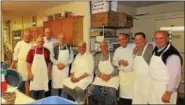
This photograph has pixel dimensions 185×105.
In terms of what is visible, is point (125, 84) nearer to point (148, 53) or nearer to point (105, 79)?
point (105, 79)

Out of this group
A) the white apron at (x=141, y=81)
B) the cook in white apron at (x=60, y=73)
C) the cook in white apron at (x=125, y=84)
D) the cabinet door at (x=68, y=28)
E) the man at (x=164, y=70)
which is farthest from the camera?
the cabinet door at (x=68, y=28)

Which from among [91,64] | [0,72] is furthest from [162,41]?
[0,72]

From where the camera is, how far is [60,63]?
89cm

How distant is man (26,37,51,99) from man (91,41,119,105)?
0.75 feet

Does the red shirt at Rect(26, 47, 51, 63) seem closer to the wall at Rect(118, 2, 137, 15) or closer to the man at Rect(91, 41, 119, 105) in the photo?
the man at Rect(91, 41, 119, 105)

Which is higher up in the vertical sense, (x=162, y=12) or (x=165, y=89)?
(x=162, y=12)

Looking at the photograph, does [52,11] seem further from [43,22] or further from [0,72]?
[0,72]

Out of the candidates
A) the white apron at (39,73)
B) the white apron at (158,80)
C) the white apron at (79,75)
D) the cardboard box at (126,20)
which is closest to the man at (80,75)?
the white apron at (79,75)

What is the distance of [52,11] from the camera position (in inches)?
36.7

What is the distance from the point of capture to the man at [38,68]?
84 centimetres

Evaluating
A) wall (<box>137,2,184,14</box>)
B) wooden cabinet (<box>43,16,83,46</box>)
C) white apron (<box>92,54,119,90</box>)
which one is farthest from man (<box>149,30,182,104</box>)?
wooden cabinet (<box>43,16,83,46</box>)

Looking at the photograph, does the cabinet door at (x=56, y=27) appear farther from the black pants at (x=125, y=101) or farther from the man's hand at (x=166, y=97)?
the man's hand at (x=166, y=97)

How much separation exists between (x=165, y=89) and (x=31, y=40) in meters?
0.62

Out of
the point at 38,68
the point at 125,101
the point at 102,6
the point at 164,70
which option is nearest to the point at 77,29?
the point at 102,6
